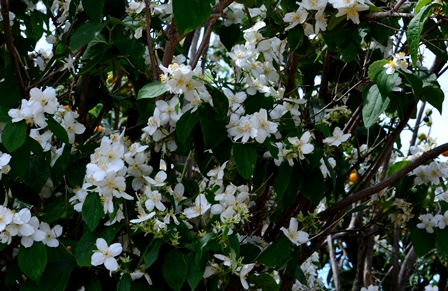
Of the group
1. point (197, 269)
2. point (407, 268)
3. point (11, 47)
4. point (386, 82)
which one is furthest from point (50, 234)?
point (407, 268)

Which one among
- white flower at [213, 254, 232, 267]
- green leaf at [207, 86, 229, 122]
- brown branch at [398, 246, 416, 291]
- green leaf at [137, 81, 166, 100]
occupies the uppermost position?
green leaf at [137, 81, 166, 100]

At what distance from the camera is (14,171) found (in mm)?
1705

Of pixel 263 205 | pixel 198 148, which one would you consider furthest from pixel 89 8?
pixel 263 205

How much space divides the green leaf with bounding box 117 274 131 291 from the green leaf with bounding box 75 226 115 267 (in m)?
0.08

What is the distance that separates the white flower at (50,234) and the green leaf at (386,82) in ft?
2.70

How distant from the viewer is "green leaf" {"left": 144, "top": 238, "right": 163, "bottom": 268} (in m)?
1.56

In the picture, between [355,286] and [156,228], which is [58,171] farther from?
[355,286]

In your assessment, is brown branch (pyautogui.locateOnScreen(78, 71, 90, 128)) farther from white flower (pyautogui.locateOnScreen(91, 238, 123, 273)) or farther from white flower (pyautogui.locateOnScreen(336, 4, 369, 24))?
white flower (pyautogui.locateOnScreen(336, 4, 369, 24))

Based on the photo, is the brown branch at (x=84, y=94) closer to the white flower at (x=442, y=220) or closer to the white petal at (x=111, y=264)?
the white petal at (x=111, y=264)

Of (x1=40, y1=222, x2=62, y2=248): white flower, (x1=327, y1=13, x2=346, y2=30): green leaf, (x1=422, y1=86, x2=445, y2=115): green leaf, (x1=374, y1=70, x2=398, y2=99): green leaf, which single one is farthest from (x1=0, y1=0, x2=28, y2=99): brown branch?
(x1=422, y1=86, x2=445, y2=115): green leaf

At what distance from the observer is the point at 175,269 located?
1.60 meters

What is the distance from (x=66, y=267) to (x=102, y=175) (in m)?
0.27

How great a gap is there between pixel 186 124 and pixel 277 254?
14.6 inches

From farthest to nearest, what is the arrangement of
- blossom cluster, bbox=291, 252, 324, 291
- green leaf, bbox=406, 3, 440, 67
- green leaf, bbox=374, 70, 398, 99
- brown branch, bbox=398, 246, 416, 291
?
brown branch, bbox=398, 246, 416, 291
blossom cluster, bbox=291, 252, 324, 291
green leaf, bbox=374, 70, 398, 99
green leaf, bbox=406, 3, 440, 67
